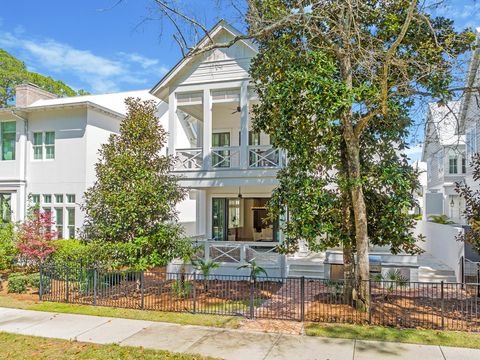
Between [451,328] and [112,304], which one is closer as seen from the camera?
[451,328]

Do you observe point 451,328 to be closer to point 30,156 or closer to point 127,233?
point 127,233

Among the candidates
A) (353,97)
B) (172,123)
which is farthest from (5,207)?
(353,97)

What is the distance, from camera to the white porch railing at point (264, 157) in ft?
44.1

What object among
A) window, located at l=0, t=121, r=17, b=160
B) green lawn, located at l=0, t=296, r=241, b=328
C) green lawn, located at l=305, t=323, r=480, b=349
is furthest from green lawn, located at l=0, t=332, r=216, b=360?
window, located at l=0, t=121, r=17, b=160

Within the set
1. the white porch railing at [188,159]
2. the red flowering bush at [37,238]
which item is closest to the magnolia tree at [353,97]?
the white porch railing at [188,159]

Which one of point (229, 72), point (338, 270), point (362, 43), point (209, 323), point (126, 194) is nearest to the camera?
point (209, 323)

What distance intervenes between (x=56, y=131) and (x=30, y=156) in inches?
80.3

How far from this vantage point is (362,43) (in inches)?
388

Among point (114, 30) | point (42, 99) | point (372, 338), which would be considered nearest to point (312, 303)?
point (372, 338)

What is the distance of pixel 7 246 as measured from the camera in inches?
554

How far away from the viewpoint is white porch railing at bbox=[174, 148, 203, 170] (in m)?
14.4

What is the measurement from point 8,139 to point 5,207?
353 centimetres

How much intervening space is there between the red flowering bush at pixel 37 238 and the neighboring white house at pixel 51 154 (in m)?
3.43

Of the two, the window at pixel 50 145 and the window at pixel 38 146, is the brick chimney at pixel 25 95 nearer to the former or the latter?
the window at pixel 38 146
